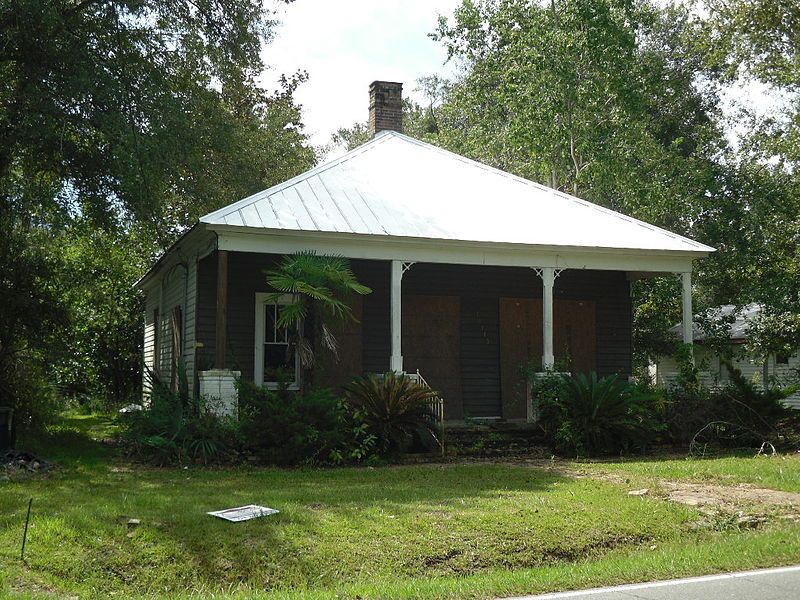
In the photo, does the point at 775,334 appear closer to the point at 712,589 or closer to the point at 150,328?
the point at 150,328

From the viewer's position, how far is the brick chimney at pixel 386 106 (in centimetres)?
2103

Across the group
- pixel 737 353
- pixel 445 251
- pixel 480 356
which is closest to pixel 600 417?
pixel 445 251

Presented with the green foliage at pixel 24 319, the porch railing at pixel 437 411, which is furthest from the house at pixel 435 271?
the green foliage at pixel 24 319

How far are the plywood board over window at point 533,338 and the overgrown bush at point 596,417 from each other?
113 inches

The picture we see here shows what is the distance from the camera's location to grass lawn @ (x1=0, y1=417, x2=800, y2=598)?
247 inches

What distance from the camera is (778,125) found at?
115 feet

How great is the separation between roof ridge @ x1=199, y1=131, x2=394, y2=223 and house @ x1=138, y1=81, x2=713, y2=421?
1.7 inches

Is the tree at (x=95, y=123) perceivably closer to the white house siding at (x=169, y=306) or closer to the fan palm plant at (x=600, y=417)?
the white house siding at (x=169, y=306)

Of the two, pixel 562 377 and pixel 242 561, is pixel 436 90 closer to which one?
pixel 562 377

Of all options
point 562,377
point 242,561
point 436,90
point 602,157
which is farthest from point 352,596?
point 436,90

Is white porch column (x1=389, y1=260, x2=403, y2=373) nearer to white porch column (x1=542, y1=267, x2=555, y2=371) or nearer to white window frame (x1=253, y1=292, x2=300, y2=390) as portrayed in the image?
white window frame (x1=253, y1=292, x2=300, y2=390)

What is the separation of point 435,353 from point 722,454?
221 inches

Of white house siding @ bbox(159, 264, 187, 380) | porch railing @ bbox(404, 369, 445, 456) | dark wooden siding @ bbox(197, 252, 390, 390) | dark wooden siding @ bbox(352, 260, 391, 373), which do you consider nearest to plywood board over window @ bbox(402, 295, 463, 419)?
dark wooden siding @ bbox(352, 260, 391, 373)

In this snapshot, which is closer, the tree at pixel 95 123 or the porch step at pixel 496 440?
the porch step at pixel 496 440
